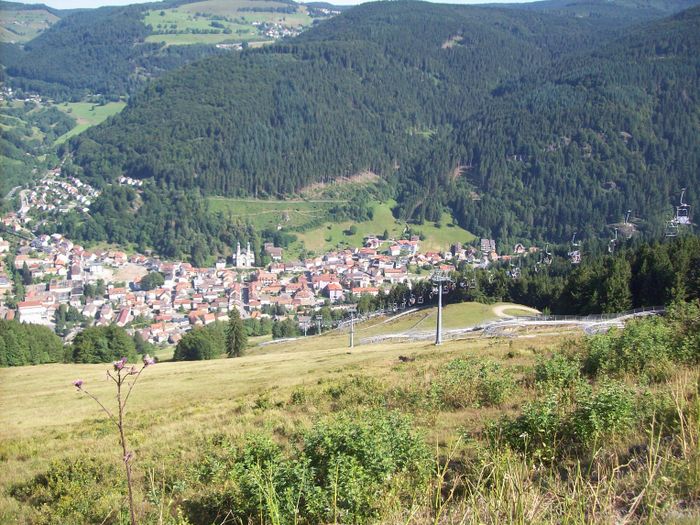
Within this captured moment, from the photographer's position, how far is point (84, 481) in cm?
1086

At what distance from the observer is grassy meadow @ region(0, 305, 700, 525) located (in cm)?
394

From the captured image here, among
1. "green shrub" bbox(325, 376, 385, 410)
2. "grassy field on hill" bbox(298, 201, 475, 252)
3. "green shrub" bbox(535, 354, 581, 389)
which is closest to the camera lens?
"green shrub" bbox(535, 354, 581, 389)

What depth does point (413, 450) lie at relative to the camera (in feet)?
25.0

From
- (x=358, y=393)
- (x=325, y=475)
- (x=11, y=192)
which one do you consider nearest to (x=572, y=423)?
(x=325, y=475)

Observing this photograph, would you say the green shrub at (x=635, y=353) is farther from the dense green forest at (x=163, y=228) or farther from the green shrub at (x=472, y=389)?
the dense green forest at (x=163, y=228)

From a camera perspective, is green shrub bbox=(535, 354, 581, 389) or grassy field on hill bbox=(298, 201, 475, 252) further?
grassy field on hill bbox=(298, 201, 475, 252)

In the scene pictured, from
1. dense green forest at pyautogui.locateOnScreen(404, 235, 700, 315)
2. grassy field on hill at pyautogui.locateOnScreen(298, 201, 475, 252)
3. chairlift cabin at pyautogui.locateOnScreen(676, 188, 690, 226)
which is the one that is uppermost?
dense green forest at pyautogui.locateOnScreen(404, 235, 700, 315)

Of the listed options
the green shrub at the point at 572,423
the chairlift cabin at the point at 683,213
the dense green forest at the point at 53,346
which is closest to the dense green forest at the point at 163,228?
the dense green forest at the point at 53,346

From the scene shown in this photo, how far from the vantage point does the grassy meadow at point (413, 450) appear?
155 inches

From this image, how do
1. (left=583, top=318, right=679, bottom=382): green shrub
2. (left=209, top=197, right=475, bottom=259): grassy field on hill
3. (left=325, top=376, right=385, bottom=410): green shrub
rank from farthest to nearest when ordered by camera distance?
(left=209, top=197, right=475, bottom=259): grassy field on hill, (left=325, top=376, right=385, bottom=410): green shrub, (left=583, top=318, right=679, bottom=382): green shrub

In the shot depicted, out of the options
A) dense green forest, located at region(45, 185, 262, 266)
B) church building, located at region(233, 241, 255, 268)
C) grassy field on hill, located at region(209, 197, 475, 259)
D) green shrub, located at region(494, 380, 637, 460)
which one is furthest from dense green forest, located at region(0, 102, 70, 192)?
green shrub, located at region(494, 380, 637, 460)

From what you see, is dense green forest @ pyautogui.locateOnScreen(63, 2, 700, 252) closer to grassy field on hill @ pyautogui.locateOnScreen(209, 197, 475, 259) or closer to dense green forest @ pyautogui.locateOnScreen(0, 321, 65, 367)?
grassy field on hill @ pyautogui.locateOnScreen(209, 197, 475, 259)

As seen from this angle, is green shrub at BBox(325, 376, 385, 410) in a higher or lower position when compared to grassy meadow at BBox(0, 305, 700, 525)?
lower

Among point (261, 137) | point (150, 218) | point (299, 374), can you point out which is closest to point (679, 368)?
point (299, 374)
